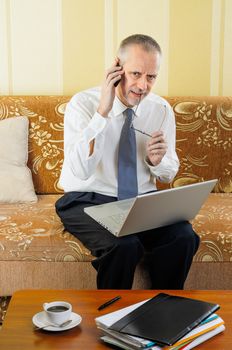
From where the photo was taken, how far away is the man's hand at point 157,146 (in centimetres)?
207

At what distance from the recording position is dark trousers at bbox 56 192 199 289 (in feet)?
6.06

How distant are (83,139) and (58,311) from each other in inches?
31.7

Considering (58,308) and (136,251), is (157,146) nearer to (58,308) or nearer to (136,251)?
(136,251)

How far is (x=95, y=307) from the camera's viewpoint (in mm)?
1448

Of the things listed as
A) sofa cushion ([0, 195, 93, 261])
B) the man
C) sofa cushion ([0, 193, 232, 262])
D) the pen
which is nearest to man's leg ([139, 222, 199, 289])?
the man

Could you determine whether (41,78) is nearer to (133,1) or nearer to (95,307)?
(133,1)

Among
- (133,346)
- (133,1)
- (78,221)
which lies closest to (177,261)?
(78,221)

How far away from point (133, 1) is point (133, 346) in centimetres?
193

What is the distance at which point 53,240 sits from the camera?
6.58ft

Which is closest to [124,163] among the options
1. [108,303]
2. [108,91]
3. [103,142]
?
[103,142]

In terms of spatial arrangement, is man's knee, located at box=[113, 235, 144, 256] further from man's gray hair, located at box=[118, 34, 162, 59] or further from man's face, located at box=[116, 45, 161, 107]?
man's gray hair, located at box=[118, 34, 162, 59]

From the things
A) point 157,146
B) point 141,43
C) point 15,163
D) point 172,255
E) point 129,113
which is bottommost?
point 172,255

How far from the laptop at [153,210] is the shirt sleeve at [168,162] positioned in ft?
1.02

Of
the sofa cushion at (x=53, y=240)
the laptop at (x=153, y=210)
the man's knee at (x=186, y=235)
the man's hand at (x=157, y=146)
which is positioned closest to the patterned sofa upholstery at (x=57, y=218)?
the sofa cushion at (x=53, y=240)
